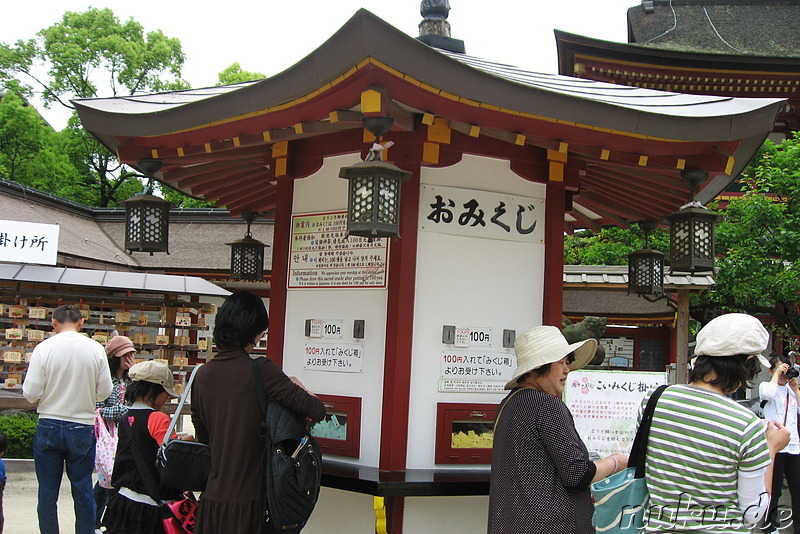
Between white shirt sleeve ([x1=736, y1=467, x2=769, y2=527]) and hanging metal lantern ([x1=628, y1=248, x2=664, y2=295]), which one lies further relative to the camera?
hanging metal lantern ([x1=628, y1=248, x2=664, y2=295])

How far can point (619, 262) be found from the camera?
14828mm

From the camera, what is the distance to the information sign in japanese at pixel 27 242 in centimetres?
1314

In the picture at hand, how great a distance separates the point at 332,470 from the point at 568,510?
2.03 meters

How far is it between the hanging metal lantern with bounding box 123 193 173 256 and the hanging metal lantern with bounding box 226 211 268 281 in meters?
1.61

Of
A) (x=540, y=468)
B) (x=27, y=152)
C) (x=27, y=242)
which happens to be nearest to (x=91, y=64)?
(x=27, y=152)

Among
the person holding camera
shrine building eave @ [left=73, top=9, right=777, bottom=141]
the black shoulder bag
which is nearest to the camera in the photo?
the black shoulder bag

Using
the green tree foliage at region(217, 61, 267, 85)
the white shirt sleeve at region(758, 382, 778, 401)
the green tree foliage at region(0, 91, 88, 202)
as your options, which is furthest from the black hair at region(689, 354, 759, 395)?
the green tree foliage at region(217, 61, 267, 85)

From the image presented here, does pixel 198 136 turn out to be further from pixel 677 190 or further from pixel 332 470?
pixel 677 190

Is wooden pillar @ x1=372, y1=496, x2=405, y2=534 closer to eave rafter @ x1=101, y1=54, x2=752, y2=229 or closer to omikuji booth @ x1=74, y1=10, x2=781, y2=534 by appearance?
omikuji booth @ x1=74, y1=10, x2=781, y2=534

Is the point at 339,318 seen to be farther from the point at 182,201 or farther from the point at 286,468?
the point at 182,201

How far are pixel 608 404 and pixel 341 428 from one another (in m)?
2.70

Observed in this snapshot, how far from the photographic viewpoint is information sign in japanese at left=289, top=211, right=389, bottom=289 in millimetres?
5004

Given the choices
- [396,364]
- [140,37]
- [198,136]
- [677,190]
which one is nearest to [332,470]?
[396,364]

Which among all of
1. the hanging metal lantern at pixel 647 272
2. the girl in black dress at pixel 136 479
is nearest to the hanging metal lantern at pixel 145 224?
the girl in black dress at pixel 136 479
